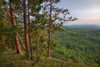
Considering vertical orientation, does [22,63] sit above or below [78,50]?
above

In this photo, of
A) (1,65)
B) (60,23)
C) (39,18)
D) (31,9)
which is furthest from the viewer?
(60,23)

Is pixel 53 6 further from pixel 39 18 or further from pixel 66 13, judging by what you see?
pixel 39 18

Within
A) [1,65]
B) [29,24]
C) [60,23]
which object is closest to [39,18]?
[29,24]

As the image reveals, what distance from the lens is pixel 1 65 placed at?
3.42 metres

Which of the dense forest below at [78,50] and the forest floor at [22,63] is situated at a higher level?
the forest floor at [22,63]

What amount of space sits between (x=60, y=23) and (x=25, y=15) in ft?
13.0

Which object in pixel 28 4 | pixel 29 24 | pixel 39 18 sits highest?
pixel 28 4

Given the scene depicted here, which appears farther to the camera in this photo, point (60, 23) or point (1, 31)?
point (60, 23)

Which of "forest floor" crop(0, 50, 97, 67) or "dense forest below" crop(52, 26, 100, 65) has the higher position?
"forest floor" crop(0, 50, 97, 67)

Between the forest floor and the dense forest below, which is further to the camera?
the dense forest below

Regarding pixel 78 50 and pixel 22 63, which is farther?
pixel 78 50

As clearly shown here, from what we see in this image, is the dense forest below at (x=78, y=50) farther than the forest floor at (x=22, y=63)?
Yes

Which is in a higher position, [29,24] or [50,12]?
[50,12]

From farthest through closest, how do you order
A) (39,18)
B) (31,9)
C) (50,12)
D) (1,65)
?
(50,12) < (39,18) < (31,9) < (1,65)
